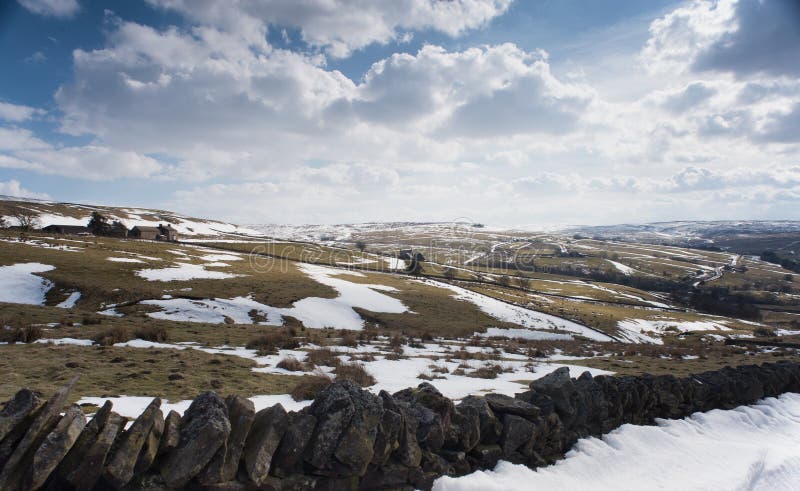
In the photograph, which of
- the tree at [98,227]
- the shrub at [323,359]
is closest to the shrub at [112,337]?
the shrub at [323,359]

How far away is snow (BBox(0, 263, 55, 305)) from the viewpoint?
3347 centimetres

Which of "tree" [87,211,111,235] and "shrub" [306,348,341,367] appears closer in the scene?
"shrub" [306,348,341,367]

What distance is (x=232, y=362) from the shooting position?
14266 mm

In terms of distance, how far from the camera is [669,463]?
26.7 ft

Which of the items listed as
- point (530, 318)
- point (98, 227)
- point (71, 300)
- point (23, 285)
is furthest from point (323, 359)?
Result: point (98, 227)

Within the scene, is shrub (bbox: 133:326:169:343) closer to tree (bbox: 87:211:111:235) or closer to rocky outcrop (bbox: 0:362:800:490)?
rocky outcrop (bbox: 0:362:800:490)

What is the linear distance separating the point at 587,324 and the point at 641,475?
55.5 meters

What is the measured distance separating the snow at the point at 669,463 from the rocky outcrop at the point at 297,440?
1.25 ft

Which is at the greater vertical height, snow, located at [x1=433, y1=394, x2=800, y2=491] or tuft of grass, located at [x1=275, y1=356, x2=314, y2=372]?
snow, located at [x1=433, y1=394, x2=800, y2=491]

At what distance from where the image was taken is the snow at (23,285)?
3347 cm

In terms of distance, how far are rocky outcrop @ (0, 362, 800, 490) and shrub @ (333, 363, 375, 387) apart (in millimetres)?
4185

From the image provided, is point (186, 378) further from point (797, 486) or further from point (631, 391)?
point (797, 486)

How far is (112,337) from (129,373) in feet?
22.8

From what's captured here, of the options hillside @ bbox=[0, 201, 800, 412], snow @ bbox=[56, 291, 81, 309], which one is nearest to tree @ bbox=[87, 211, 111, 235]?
hillside @ bbox=[0, 201, 800, 412]
